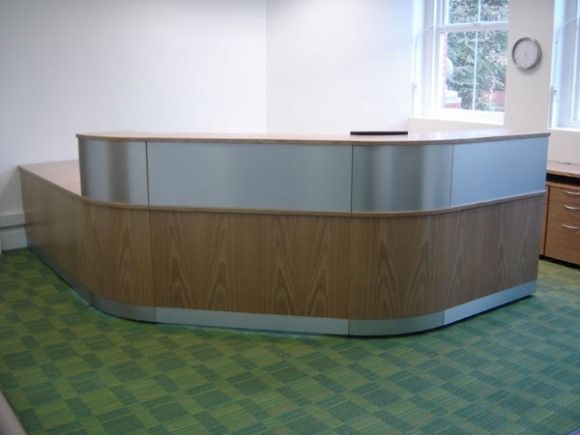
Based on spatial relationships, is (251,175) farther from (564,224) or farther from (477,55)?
(477,55)

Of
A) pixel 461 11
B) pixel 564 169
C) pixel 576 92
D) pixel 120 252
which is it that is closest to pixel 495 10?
pixel 461 11

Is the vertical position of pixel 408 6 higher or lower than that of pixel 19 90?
higher

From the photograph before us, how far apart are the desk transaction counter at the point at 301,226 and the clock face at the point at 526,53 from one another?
1.72m

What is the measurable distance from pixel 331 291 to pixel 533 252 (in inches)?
60.5

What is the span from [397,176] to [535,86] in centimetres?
271

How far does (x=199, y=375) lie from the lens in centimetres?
325

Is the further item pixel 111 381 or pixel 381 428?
pixel 111 381

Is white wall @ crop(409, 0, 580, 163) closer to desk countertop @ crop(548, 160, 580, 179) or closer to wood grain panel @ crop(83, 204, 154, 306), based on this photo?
desk countertop @ crop(548, 160, 580, 179)

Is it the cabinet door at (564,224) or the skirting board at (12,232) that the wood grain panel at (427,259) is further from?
the skirting board at (12,232)

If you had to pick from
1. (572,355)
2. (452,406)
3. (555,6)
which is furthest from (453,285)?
(555,6)

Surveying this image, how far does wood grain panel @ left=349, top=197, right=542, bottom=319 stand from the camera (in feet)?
11.7

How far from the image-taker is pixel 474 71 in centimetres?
641

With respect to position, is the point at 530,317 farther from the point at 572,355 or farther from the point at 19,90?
the point at 19,90

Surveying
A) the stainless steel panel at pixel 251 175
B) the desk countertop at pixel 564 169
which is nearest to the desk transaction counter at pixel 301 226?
the stainless steel panel at pixel 251 175
